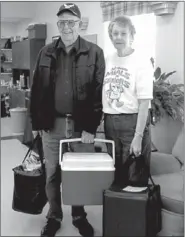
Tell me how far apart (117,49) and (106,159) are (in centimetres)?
46

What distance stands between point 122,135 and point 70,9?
57 cm

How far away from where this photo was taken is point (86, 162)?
1.58 m

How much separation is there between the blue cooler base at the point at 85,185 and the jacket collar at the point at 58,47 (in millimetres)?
504

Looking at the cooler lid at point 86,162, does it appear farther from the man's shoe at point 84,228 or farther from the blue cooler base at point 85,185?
the man's shoe at point 84,228

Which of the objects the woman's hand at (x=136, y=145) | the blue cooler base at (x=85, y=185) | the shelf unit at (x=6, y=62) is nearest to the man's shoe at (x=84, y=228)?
the blue cooler base at (x=85, y=185)

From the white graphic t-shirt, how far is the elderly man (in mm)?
33

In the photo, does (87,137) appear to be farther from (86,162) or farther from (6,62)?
(6,62)

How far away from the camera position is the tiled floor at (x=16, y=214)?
158cm

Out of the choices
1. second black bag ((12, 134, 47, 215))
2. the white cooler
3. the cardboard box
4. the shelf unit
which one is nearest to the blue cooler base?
the white cooler

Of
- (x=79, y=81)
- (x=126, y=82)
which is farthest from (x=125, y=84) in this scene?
(x=79, y=81)

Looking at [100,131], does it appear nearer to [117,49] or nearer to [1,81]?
[117,49]

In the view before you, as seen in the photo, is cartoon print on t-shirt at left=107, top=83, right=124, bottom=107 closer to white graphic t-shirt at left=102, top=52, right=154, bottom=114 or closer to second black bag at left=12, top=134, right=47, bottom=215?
white graphic t-shirt at left=102, top=52, right=154, bottom=114

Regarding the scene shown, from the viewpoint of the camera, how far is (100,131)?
161cm

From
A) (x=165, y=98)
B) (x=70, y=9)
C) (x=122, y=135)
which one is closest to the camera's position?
(x=70, y=9)
